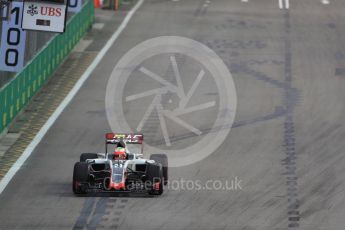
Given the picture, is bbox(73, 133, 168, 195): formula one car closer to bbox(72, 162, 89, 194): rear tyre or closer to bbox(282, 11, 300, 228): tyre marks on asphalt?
bbox(72, 162, 89, 194): rear tyre

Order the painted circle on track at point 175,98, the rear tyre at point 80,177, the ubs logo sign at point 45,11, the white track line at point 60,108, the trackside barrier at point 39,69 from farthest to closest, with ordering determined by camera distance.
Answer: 1. the trackside barrier at point 39,69
2. the painted circle on track at point 175,98
3. the ubs logo sign at point 45,11
4. the white track line at point 60,108
5. the rear tyre at point 80,177

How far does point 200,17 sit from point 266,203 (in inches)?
1440

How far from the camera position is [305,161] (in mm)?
37406

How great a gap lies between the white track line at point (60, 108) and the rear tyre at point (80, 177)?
111 inches

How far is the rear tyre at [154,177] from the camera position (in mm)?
31891

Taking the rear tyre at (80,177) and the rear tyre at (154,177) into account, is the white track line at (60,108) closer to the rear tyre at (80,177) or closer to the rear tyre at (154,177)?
the rear tyre at (80,177)

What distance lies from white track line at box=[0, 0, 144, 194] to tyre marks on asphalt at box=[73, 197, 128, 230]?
3.43 m

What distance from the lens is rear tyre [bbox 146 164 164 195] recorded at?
105 feet

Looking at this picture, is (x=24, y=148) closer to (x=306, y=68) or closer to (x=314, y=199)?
(x=314, y=199)

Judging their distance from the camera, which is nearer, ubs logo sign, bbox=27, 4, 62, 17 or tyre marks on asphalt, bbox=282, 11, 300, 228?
tyre marks on asphalt, bbox=282, 11, 300, 228

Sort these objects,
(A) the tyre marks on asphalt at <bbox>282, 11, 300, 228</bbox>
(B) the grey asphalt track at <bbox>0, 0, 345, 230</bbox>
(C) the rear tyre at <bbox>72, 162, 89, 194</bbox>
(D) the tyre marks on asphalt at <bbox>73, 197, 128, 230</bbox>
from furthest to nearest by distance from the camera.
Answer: (C) the rear tyre at <bbox>72, 162, 89, 194</bbox>, (A) the tyre marks on asphalt at <bbox>282, 11, 300, 228</bbox>, (B) the grey asphalt track at <bbox>0, 0, 345, 230</bbox>, (D) the tyre marks on asphalt at <bbox>73, 197, 128, 230</bbox>

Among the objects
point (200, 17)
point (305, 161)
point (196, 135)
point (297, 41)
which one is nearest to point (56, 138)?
point (196, 135)

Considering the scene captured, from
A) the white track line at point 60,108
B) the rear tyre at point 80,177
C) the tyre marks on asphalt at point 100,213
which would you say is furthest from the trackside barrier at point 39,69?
the tyre marks on asphalt at point 100,213

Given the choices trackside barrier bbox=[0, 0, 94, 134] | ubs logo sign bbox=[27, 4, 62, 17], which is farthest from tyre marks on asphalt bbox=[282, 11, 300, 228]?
trackside barrier bbox=[0, 0, 94, 134]
